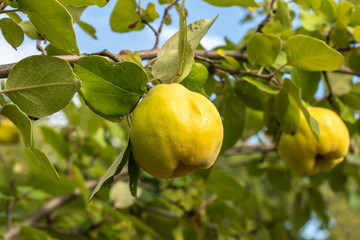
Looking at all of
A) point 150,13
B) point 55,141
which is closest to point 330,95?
point 150,13

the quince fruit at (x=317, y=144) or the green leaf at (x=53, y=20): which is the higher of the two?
the green leaf at (x=53, y=20)

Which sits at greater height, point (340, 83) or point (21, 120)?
point (21, 120)

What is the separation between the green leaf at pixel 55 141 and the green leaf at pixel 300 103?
40.5 inches

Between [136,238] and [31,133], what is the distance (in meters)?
1.29

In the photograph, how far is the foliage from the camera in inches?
23.1

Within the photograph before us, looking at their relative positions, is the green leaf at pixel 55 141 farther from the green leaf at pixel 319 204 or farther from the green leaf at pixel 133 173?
the green leaf at pixel 319 204

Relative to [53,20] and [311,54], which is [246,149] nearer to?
[311,54]

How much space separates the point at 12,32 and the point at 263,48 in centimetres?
→ 53

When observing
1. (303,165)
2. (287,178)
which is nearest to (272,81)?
(303,165)

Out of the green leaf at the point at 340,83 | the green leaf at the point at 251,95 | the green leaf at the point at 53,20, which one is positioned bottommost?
the green leaf at the point at 340,83

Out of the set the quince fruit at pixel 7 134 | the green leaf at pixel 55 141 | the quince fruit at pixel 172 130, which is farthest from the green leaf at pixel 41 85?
the quince fruit at pixel 7 134

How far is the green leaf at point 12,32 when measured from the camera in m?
0.68

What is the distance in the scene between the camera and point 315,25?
1146 millimetres

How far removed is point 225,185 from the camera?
1.39 m
